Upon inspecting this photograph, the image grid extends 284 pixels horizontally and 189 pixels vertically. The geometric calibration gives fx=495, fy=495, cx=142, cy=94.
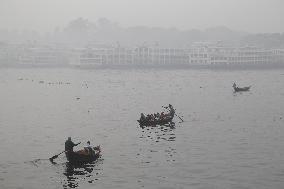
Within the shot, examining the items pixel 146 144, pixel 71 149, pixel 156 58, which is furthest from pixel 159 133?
pixel 156 58

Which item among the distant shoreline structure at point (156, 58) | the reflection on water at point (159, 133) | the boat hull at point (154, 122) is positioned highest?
the distant shoreline structure at point (156, 58)

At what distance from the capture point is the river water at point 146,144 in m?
24.0

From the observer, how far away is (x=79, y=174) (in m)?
25.1

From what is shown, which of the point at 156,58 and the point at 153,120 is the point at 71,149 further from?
the point at 156,58

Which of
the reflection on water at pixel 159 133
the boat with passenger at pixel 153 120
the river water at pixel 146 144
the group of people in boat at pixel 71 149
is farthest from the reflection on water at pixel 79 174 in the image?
the boat with passenger at pixel 153 120

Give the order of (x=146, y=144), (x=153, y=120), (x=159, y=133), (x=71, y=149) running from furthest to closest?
(x=153, y=120) → (x=159, y=133) → (x=146, y=144) → (x=71, y=149)

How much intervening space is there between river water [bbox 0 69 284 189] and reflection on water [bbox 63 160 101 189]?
0.05 metres

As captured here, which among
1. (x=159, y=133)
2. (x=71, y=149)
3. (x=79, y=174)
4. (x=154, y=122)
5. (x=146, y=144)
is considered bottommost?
(x=79, y=174)

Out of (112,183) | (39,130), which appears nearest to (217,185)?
(112,183)

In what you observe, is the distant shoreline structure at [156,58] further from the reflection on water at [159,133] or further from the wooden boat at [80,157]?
the wooden boat at [80,157]

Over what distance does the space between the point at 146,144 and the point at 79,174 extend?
307 inches

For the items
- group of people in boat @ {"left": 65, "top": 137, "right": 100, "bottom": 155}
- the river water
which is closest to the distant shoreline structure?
the river water

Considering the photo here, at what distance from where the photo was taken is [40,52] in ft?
568

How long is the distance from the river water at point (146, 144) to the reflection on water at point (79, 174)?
0.16 ft
